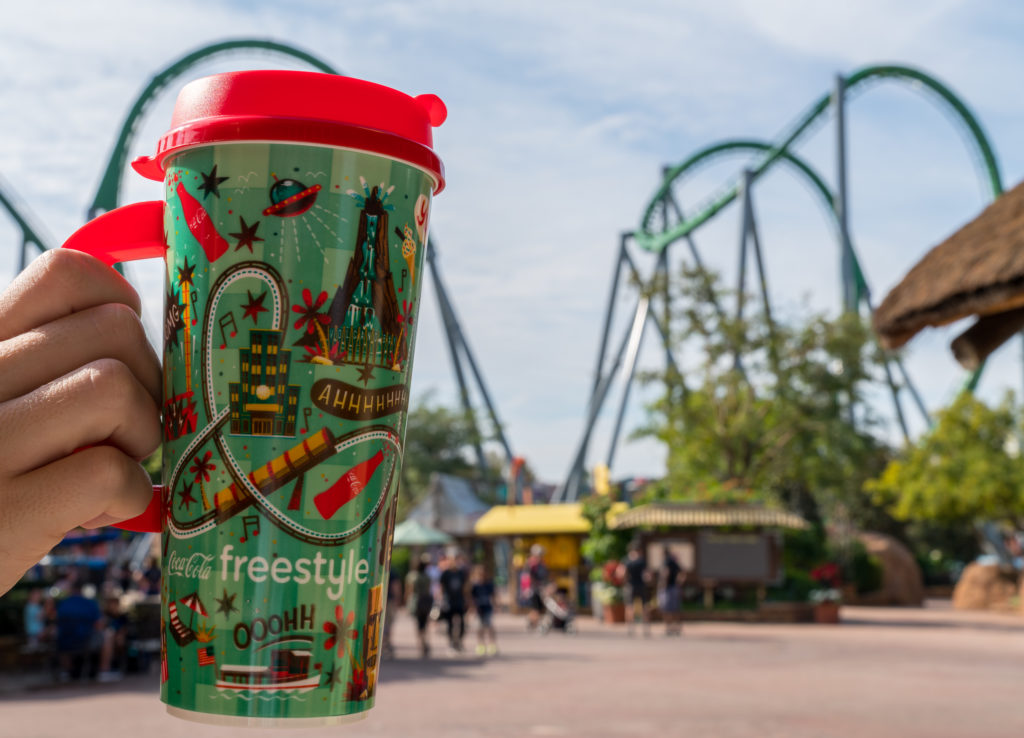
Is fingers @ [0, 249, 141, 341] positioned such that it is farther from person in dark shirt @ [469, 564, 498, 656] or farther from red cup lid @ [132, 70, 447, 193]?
person in dark shirt @ [469, 564, 498, 656]

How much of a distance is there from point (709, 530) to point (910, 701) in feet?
38.9

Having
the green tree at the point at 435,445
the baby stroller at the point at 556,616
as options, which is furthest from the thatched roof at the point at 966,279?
the green tree at the point at 435,445

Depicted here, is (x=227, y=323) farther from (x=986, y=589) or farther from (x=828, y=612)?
(x=986, y=589)

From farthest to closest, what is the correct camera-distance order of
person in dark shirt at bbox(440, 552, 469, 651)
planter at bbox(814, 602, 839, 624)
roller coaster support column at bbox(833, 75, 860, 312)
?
roller coaster support column at bbox(833, 75, 860, 312) < planter at bbox(814, 602, 839, 624) < person in dark shirt at bbox(440, 552, 469, 651)

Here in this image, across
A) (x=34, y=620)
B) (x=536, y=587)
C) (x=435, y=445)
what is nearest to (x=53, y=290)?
(x=34, y=620)

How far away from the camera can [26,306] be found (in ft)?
2.68

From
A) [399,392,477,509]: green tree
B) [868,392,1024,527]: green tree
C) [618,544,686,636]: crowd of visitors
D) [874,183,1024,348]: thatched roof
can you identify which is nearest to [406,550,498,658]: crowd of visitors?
[618,544,686,636]: crowd of visitors

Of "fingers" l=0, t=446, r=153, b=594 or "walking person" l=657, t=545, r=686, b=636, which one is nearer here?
"fingers" l=0, t=446, r=153, b=594

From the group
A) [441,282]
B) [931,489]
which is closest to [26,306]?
[931,489]

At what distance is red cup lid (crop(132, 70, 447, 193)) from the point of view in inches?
32.1

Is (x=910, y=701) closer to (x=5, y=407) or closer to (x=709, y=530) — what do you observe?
(x=5, y=407)

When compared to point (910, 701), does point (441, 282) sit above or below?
above

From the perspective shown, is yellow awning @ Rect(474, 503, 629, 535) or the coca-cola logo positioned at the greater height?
yellow awning @ Rect(474, 503, 629, 535)

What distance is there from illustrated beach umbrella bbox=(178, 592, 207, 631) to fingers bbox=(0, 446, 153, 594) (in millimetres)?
83
